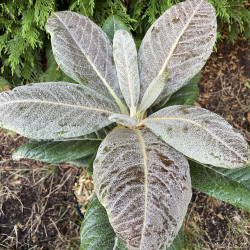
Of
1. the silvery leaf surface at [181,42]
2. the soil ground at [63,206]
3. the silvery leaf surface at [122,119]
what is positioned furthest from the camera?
the soil ground at [63,206]

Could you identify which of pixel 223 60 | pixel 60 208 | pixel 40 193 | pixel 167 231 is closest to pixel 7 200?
pixel 40 193

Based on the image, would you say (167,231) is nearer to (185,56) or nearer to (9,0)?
(185,56)

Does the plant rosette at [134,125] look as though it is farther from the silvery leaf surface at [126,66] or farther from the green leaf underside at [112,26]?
the green leaf underside at [112,26]

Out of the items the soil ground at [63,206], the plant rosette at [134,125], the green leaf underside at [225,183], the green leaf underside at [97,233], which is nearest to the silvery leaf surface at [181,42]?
the plant rosette at [134,125]

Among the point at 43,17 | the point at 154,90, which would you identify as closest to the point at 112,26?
the point at 154,90

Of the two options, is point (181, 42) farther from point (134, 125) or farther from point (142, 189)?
point (142, 189)
